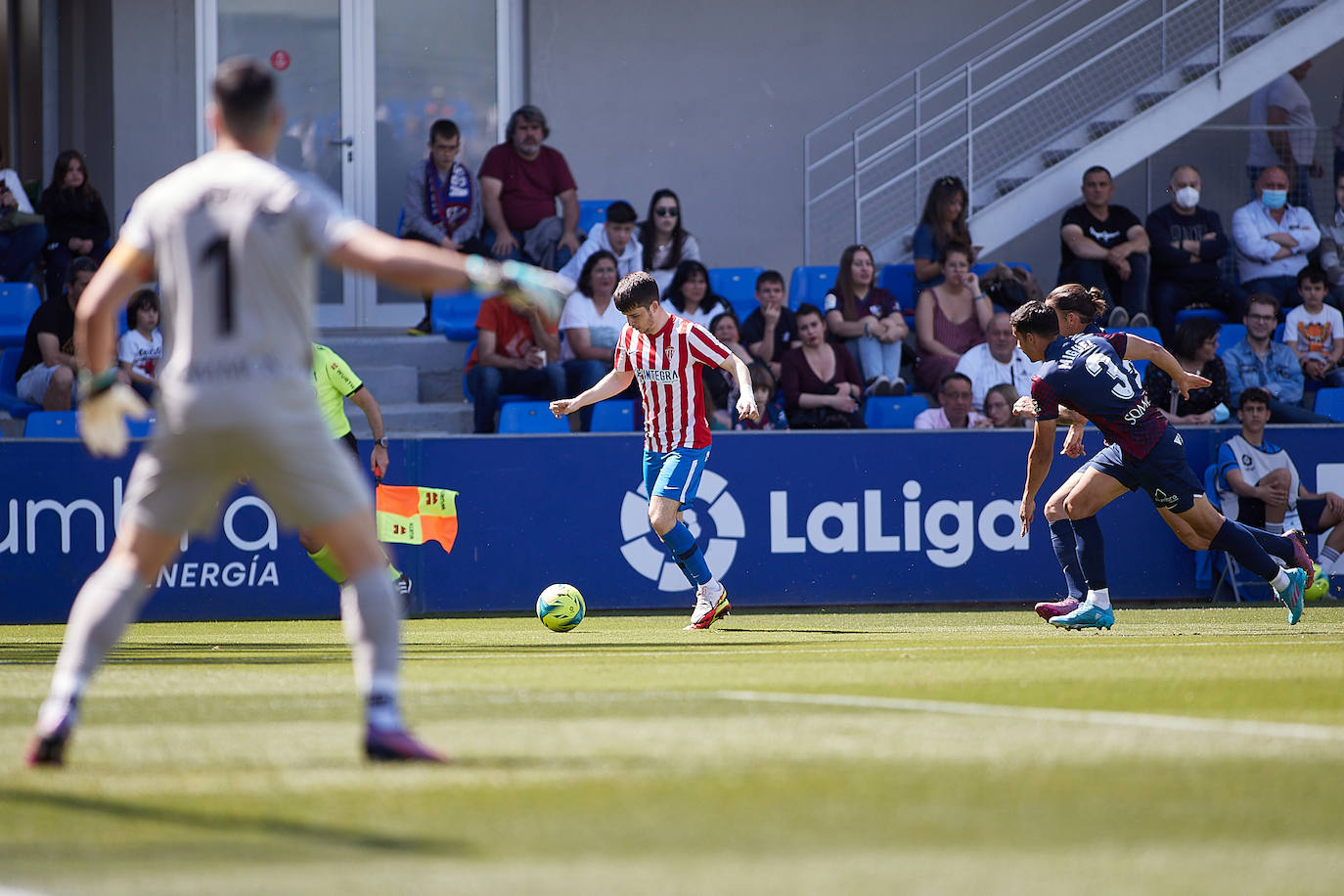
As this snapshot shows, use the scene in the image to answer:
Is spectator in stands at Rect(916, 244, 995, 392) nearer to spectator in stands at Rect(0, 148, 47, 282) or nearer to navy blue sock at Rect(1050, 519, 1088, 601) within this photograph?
navy blue sock at Rect(1050, 519, 1088, 601)

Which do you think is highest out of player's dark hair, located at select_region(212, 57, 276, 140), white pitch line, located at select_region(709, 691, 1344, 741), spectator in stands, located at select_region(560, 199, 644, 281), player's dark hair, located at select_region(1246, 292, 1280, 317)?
spectator in stands, located at select_region(560, 199, 644, 281)

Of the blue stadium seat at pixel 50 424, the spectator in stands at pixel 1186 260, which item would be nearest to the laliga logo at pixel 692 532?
the blue stadium seat at pixel 50 424

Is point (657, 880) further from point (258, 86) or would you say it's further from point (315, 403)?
point (258, 86)

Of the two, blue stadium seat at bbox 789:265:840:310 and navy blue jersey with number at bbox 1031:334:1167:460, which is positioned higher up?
blue stadium seat at bbox 789:265:840:310

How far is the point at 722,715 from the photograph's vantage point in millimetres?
5750

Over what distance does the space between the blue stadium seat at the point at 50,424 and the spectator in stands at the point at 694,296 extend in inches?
212

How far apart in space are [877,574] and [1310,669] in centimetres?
716

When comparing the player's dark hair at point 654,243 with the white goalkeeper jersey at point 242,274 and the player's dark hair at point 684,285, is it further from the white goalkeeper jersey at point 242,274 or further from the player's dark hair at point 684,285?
the white goalkeeper jersey at point 242,274

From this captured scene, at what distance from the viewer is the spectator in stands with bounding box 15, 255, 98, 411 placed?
592 inches

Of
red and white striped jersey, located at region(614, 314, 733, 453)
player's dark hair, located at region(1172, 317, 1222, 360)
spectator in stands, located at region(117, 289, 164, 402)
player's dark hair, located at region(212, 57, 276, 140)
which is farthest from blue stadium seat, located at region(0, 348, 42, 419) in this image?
player's dark hair, located at region(212, 57, 276, 140)

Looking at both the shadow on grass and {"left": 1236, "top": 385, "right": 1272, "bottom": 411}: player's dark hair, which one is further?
{"left": 1236, "top": 385, "right": 1272, "bottom": 411}: player's dark hair

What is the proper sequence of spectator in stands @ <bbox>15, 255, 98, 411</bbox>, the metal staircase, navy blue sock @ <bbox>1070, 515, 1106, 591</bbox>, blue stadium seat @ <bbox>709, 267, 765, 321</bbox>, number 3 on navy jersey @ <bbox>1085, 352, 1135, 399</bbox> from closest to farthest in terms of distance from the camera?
number 3 on navy jersey @ <bbox>1085, 352, 1135, 399</bbox> → navy blue sock @ <bbox>1070, 515, 1106, 591</bbox> → spectator in stands @ <bbox>15, 255, 98, 411</bbox> → blue stadium seat @ <bbox>709, 267, 765, 321</bbox> → the metal staircase

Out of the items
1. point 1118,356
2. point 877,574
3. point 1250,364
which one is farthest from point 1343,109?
point 1118,356

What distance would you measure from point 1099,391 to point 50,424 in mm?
9202
